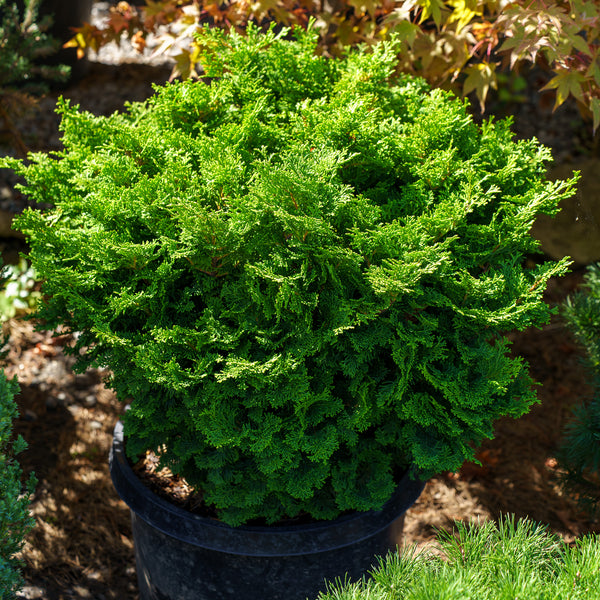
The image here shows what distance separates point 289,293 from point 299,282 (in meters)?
0.09

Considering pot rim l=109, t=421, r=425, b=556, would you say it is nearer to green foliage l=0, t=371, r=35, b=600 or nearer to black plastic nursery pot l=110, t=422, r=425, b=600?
black plastic nursery pot l=110, t=422, r=425, b=600

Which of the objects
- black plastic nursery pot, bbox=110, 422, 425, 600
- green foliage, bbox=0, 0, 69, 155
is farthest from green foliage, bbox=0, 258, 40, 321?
black plastic nursery pot, bbox=110, 422, 425, 600

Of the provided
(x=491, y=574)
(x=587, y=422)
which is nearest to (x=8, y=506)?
(x=491, y=574)

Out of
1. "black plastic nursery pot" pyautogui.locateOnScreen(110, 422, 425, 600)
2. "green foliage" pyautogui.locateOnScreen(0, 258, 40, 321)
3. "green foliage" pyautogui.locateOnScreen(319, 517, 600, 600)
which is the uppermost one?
"green foliage" pyautogui.locateOnScreen(319, 517, 600, 600)

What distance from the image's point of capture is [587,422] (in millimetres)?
2600

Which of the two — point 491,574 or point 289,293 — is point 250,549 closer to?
point 491,574

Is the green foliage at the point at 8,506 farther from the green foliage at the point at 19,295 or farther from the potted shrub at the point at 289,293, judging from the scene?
the green foliage at the point at 19,295

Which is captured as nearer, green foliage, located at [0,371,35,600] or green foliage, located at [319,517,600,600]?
green foliage, located at [319,517,600,600]

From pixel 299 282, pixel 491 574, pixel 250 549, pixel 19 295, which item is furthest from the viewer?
pixel 19 295

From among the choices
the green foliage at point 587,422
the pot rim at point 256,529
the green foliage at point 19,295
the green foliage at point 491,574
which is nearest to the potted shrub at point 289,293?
the pot rim at point 256,529

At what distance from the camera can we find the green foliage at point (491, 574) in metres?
1.50

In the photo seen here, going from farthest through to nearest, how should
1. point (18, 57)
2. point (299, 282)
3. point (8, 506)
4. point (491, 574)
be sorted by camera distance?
point (18, 57), point (8, 506), point (299, 282), point (491, 574)

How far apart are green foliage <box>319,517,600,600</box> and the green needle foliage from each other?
0.29 metres

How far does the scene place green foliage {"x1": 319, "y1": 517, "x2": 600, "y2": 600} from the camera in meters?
1.50
